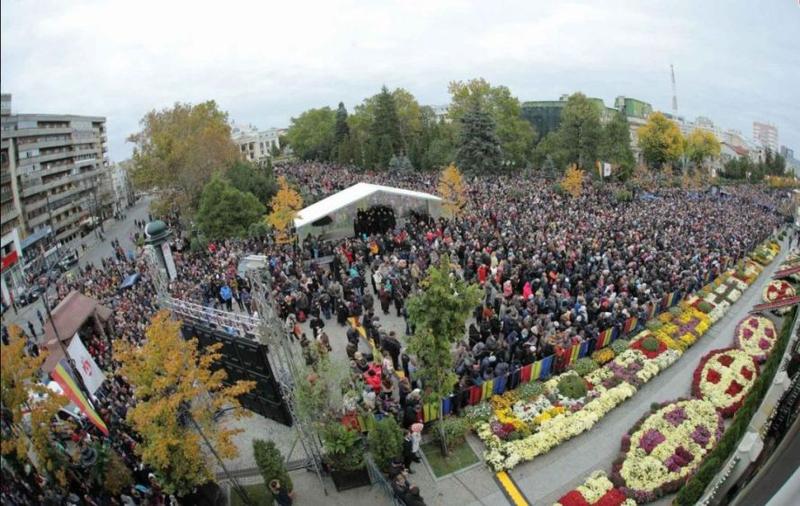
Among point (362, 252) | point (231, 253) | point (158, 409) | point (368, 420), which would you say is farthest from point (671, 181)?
point (158, 409)

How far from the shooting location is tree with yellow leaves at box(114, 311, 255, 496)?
29.7 feet

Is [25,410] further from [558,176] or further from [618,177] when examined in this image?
[618,177]

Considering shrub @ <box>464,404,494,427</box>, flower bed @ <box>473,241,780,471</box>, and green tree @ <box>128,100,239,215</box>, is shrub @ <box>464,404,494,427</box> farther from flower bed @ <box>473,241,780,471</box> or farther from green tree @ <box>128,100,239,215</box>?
green tree @ <box>128,100,239,215</box>

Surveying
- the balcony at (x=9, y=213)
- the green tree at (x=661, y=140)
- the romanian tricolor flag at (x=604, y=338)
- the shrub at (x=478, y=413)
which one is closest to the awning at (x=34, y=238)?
the balcony at (x=9, y=213)

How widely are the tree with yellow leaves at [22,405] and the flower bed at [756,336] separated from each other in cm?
1850

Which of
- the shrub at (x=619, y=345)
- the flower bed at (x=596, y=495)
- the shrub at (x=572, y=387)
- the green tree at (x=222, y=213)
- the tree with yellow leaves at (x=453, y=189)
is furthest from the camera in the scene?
the tree with yellow leaves at (x=453, y=189)

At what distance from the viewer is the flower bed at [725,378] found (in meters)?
13.5

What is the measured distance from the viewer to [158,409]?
8.83m

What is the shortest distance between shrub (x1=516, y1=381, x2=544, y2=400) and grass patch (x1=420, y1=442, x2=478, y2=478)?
7.27 feet

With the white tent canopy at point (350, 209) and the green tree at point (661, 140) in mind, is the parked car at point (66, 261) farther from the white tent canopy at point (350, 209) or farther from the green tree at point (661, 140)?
the green tree at point (661, 140)

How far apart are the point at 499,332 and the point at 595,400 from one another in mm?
3546

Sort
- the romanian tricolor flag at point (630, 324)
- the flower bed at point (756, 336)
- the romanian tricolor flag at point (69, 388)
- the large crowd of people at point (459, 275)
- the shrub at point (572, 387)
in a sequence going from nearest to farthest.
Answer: the romanian tricolor flag at point (69, 388) → the large crowd of people at point (459, 275) → the shrub at point (572, 387) → the flower bed at point (756, 336) → the romanian tricolor flag at point (630, 324)

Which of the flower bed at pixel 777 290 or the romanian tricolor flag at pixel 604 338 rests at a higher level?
the romanian tricolor flag at pixel 604 338

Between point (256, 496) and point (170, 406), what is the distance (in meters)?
3.41
